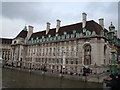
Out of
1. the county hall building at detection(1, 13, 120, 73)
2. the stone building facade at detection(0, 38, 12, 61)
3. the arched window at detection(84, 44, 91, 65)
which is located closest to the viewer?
the county hall building at detection(1, 13, 120, 73)

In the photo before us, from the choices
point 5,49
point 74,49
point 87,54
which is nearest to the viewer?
point 87,54

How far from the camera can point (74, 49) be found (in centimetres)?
5003

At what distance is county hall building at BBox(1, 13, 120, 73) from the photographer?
45.3 m

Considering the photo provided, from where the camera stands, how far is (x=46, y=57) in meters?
59.7

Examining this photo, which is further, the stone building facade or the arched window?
the stone building facade

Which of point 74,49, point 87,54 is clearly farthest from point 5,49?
point 87,54

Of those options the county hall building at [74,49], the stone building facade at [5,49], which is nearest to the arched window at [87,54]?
the county hall building at [74,49]

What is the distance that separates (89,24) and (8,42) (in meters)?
78.2

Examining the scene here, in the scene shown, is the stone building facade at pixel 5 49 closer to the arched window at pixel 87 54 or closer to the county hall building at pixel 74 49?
the county hall building at pixel 74 49

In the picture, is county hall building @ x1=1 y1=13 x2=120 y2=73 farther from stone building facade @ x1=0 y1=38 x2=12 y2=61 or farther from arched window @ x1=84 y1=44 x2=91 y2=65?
stone building facade @ x1=0 y1=38 x2=12 y2=61

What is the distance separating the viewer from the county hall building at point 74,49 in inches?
1784

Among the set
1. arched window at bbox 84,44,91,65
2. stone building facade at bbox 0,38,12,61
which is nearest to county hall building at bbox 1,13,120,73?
arched window at bbox 84,44,91,65

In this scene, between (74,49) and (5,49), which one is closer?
(74,49)

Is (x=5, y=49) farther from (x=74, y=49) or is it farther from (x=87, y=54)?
(x=87, y=54)
